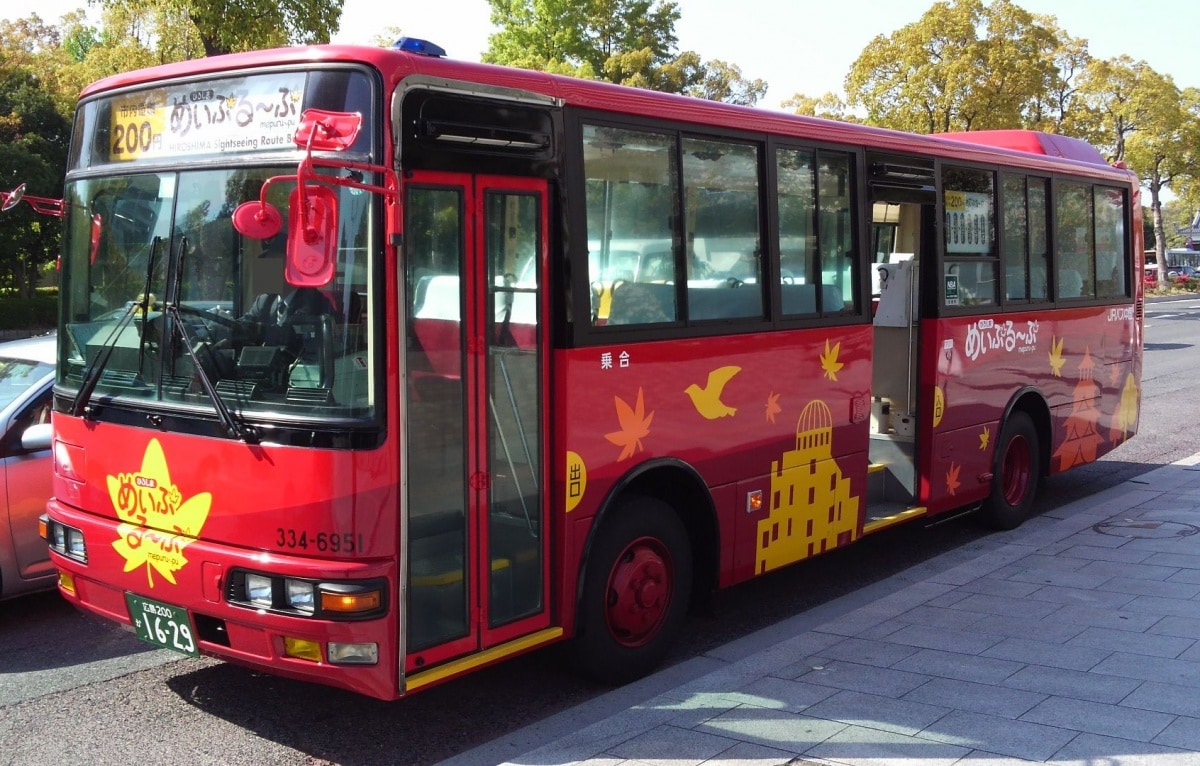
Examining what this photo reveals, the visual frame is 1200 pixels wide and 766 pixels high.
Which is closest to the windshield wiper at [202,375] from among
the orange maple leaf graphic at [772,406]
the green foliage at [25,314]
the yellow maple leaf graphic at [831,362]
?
the orange maple leaf graphic at [772,406]

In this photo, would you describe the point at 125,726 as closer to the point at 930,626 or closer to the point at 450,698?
the point at 450,698

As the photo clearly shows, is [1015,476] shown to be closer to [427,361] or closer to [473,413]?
[473,413]

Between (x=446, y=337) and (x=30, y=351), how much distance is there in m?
4.15

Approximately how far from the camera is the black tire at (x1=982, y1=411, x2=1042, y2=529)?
9.41m

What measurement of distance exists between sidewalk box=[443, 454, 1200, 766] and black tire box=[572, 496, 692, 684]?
166 mm

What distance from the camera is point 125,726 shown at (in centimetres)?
537

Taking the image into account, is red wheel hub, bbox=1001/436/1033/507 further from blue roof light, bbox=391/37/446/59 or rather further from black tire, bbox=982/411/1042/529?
blue roof light, bbox=391/37/446/59

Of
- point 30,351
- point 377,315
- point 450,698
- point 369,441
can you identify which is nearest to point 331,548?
point 369,441

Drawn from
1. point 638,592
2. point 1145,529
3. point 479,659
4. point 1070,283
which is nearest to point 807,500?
point 638,592

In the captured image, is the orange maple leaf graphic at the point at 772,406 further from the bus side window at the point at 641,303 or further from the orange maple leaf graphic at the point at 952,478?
the orange maple leaf graphic at the point at 952,478

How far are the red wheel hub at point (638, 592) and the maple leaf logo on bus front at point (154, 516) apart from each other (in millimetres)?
2010

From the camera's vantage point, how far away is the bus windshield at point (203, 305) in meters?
4.57

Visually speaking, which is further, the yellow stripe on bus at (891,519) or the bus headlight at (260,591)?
the yellow stripe on bus at (891,519)

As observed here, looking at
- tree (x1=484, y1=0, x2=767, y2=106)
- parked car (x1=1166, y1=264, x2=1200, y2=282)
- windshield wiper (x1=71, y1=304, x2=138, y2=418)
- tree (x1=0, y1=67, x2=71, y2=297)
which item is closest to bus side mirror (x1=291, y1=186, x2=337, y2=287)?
windshield wiper (x1=71, y1=304, x2=138, y2=418)
